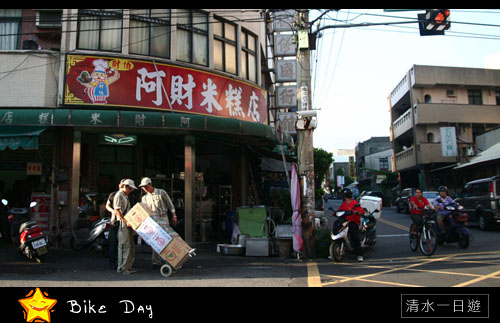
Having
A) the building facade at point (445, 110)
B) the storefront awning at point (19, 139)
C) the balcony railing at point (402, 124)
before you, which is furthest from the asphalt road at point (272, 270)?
the balcony railing at point (402, 124)

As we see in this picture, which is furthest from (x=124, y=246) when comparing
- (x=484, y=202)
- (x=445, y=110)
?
(x=445, y=110)

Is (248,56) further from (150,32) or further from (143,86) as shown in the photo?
(143,86)

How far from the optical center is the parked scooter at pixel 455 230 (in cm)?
995

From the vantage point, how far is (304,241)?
29.4 feet

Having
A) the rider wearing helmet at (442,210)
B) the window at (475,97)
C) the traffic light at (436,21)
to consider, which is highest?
the window at (475,97)

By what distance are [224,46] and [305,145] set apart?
18.9ft

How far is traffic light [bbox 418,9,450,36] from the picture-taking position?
352 inches

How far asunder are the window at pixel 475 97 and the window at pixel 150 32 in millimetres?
30613

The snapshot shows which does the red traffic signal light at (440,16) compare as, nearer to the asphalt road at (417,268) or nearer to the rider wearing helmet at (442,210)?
the rider wearing helmet at (442,210)

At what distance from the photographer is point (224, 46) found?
43.1ft

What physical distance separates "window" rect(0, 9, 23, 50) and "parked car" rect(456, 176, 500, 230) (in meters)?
16.7

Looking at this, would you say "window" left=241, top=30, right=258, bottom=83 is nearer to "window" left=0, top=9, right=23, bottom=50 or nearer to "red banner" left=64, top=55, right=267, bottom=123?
"red banner" left=64, top=55, right=267, bottom=123

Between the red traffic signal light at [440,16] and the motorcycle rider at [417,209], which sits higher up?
the red traffic signal light at [440,16]
